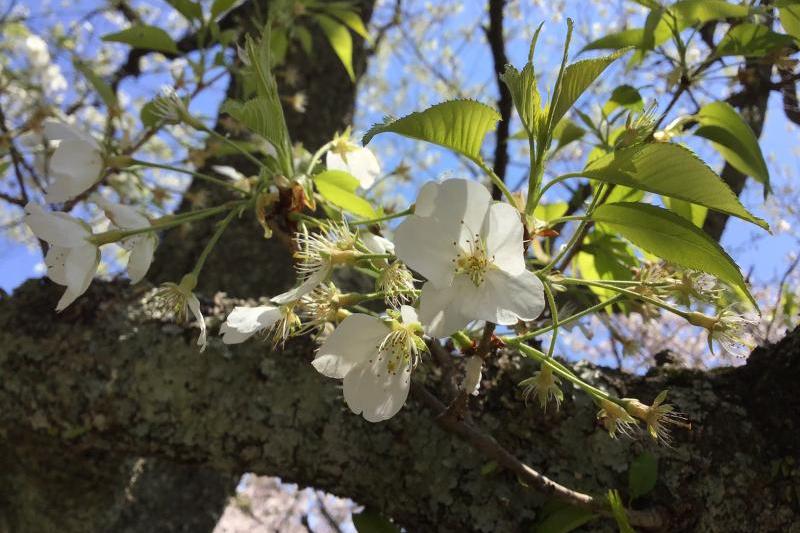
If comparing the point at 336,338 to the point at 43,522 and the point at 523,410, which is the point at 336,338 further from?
the point at 43,522

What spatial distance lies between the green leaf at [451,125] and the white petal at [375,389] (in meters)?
0.27

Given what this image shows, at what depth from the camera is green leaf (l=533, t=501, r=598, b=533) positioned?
916mm

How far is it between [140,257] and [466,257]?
48 cm

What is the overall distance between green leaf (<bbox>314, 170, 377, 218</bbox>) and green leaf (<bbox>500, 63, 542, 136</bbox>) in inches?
12.0

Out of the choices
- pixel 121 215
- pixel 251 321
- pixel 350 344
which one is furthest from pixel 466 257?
pixel 121 215

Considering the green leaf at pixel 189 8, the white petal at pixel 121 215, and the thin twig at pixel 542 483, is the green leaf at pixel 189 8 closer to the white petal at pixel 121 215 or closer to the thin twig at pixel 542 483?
the white petal at pixel 121 215

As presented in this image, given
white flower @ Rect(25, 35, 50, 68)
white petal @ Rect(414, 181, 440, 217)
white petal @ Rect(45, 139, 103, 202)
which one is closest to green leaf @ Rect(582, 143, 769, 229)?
white petal @ Rect(414, 181, 440, 217)

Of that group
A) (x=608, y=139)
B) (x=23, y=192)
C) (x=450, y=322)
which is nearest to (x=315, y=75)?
(x=23, y=192)

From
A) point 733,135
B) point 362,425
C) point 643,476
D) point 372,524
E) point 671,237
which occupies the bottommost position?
point 372,524

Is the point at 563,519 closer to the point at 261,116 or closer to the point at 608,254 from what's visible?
the point at 608,254

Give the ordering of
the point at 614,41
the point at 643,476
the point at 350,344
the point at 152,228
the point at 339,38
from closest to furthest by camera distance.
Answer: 1. the point at 350,344
2. the point at 152,228
3. the point at 643,476
4. the point at 614,41
5. the point at 339,38

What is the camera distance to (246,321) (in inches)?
31.2

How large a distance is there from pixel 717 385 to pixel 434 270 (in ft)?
2.32

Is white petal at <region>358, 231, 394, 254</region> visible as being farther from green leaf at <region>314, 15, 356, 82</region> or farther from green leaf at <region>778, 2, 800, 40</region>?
green leaf at <region>314, 15, 356, 82</region>
